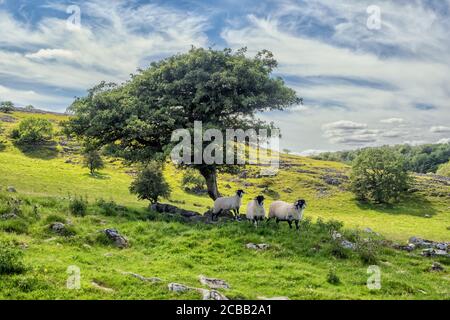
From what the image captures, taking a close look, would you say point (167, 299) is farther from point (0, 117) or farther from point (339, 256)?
point (0, 117)

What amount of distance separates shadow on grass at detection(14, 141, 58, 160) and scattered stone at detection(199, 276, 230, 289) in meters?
83.0

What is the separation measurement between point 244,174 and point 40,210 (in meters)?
72.6

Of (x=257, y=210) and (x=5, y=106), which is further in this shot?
(x=5, y=106)

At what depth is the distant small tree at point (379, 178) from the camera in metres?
75.2

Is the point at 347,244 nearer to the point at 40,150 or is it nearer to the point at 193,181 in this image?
the point at 193,181

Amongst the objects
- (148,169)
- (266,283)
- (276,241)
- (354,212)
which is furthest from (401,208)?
(266,283)

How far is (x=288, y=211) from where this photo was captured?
83.2ft

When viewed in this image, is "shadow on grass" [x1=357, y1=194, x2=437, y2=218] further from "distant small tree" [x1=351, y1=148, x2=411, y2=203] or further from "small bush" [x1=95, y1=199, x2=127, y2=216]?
"small bush" [x1=95, y1=199, x2=127, y2=216]

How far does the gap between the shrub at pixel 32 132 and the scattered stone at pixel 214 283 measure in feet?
311

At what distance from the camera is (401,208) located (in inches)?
2847

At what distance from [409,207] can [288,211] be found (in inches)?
2255

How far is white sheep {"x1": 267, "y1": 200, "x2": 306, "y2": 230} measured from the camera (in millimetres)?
24911

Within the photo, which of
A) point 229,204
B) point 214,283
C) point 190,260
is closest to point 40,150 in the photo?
point 229,204

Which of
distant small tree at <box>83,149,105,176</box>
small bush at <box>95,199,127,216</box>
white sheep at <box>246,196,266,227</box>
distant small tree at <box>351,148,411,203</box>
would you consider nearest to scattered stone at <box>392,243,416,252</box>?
white sheep at <box>246,196,266,227</box>
